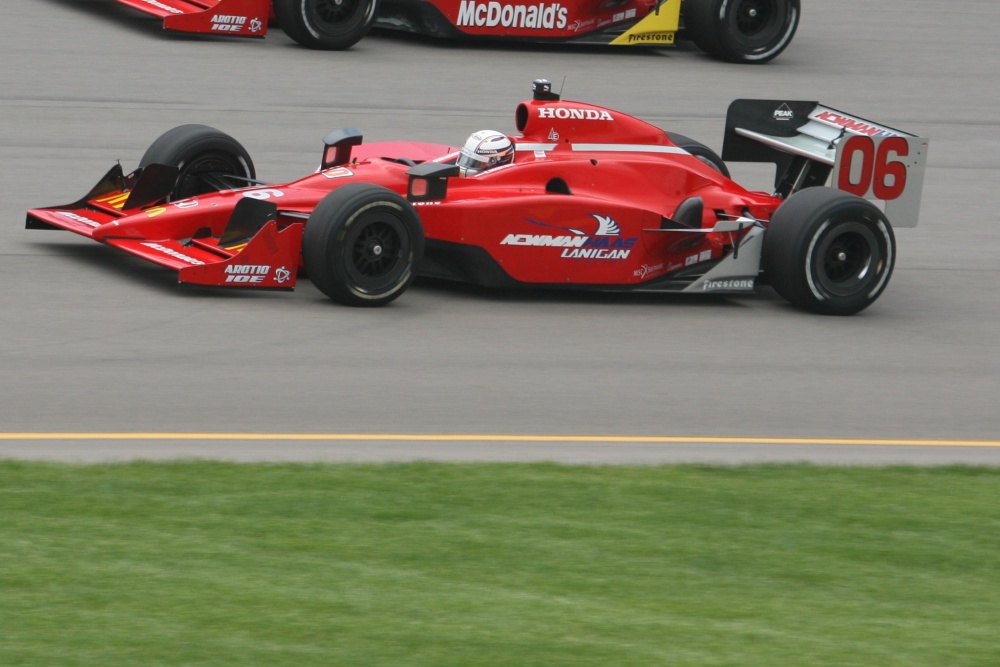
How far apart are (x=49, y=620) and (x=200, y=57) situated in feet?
47.9

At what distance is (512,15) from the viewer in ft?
68.2

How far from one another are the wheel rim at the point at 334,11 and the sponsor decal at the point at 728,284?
9.32 metres

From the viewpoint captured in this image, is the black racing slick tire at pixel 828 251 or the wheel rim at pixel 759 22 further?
the wheel rim at pixel 759 22

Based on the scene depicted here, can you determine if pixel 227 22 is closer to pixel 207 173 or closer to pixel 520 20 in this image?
pixel 520 20

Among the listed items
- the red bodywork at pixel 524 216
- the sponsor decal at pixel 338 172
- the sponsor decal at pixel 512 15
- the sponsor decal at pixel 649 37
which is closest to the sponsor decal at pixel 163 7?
the sponsor decal at pixel 512 15

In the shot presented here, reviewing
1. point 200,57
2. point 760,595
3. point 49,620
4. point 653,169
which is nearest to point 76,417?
point 49,620

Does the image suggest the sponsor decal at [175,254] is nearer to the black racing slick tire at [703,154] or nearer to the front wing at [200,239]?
the front wing at [200,239]

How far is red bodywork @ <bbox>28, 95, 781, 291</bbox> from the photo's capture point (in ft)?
36.0

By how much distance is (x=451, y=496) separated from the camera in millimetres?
7422

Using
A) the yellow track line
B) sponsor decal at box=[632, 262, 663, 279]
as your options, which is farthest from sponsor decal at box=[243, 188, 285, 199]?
the yellow track line

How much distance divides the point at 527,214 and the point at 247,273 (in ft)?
6.20

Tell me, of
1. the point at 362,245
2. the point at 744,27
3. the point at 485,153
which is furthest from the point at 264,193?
the point at 744,27

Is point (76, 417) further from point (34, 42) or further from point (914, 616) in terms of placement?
point (34, 42)

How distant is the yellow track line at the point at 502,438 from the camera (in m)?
8.25
